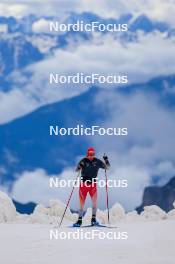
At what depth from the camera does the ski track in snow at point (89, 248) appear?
8.91 meters

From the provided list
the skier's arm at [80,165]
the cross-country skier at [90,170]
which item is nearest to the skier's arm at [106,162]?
the cross-country skier at [90,170]

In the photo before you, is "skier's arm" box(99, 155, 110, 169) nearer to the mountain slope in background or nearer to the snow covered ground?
the snow covered ground

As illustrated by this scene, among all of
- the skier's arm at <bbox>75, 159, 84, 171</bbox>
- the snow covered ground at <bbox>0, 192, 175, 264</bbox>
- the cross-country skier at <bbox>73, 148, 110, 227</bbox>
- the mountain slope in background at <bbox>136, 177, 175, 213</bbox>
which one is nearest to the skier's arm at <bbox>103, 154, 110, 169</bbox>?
the cross-country skier at <bbox>73, 148, 110, 227</bbox>

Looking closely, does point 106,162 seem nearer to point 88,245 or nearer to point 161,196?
point 88,245

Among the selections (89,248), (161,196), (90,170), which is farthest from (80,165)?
(161,196)

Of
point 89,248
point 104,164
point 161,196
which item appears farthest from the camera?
point 161,196

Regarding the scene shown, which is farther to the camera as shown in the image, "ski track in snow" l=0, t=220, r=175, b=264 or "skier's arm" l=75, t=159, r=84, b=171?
"skier's arm" l=75, t=159, r=84, b=171

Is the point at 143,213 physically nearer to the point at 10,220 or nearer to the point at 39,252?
the point at 10,220

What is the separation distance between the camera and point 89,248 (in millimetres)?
9602

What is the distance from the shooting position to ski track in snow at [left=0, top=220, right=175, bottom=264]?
8906 mm

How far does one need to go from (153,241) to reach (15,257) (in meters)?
2.16

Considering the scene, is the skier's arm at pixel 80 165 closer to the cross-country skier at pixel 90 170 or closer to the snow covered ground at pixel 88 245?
the cross-country skier at pixel 90 170

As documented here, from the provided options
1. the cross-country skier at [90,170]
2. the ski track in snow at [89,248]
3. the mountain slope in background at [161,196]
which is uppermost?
the mountain slope in background at [161,196]

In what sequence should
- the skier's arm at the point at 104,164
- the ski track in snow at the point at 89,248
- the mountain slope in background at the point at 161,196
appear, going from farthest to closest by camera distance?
the mountain slope in background at the point at 161,196
the skier's arm at the point at 104,164
the ski track in snow at the point at 89,248
